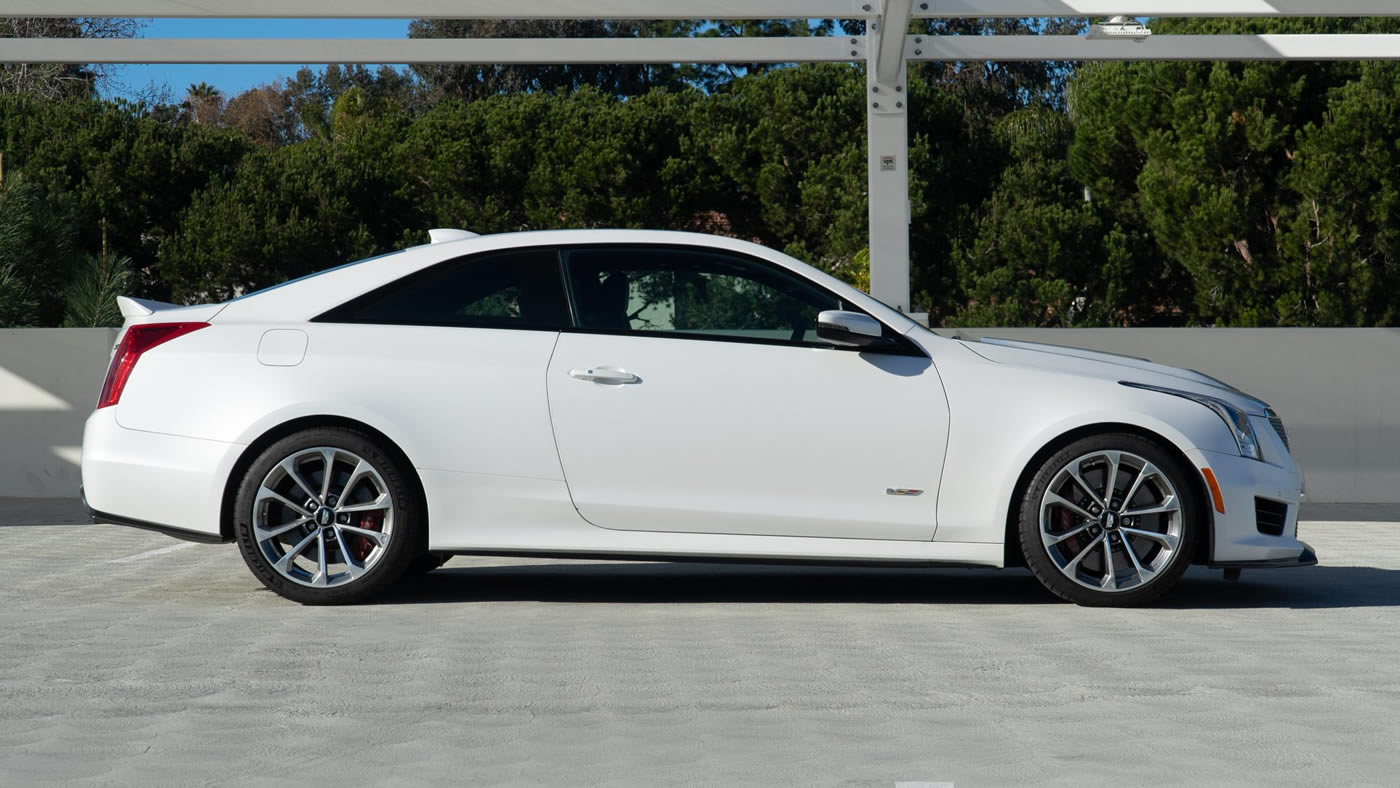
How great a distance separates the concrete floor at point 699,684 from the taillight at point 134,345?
2.88ft

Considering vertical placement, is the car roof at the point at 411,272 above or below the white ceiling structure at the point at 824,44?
below

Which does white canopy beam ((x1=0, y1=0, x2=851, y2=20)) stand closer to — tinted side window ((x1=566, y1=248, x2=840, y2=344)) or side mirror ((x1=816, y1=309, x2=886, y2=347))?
tinted side window ((x1=566, y1=248, x2=840, y2=344))

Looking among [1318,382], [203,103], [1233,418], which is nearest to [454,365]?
[1233,418]

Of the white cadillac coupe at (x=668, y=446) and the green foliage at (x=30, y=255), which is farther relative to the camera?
the green foliage at (x=30, y=255)

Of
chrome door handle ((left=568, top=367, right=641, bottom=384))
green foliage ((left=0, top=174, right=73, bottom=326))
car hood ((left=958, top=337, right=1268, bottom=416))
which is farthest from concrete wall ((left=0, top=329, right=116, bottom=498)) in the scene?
car hood ((left=958, top=337, right=1268, bottom=416))

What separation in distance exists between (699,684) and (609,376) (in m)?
1.69

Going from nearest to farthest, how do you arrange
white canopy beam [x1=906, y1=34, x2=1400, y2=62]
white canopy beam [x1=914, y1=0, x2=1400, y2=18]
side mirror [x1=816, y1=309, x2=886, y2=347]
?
side mirror [x1=816, y1=309, x2=886, y2=347], white canopy beam [x1=914, y1=0, x2=1400, y2=18], white canopy beam [x1=906, y1=34, x2=1400, y2=62]

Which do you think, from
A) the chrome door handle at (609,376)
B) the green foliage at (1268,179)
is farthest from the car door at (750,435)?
the green foliage at (1268,179)

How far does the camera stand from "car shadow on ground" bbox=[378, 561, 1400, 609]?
668 centimetres

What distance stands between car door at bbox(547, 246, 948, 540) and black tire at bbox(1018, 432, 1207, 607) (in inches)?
16.3

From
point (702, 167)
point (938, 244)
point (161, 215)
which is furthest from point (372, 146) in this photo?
point (938, 244)

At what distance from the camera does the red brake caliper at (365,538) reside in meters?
6.27

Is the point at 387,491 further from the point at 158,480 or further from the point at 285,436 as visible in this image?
the point at 158,480

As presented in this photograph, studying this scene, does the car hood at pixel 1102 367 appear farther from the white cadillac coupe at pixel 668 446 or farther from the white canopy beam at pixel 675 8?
the white canopy beam at pixel 675 8
